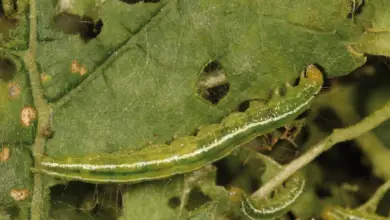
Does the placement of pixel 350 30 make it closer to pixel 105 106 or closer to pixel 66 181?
pixel 105 106

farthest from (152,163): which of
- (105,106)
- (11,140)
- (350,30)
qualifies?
(350,30)

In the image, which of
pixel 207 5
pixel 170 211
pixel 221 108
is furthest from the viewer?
pixel 170 211

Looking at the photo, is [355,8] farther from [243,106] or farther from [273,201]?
[273,201]

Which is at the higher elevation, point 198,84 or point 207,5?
point 207,5

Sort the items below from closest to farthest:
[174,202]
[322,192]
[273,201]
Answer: [273,201] < [174,202] < [322,192]

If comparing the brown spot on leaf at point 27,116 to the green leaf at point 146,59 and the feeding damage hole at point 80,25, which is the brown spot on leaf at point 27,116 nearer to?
the green leaf at point 146,59

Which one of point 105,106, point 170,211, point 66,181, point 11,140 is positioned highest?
point 105,106

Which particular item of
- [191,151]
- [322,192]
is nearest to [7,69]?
[191,151]
